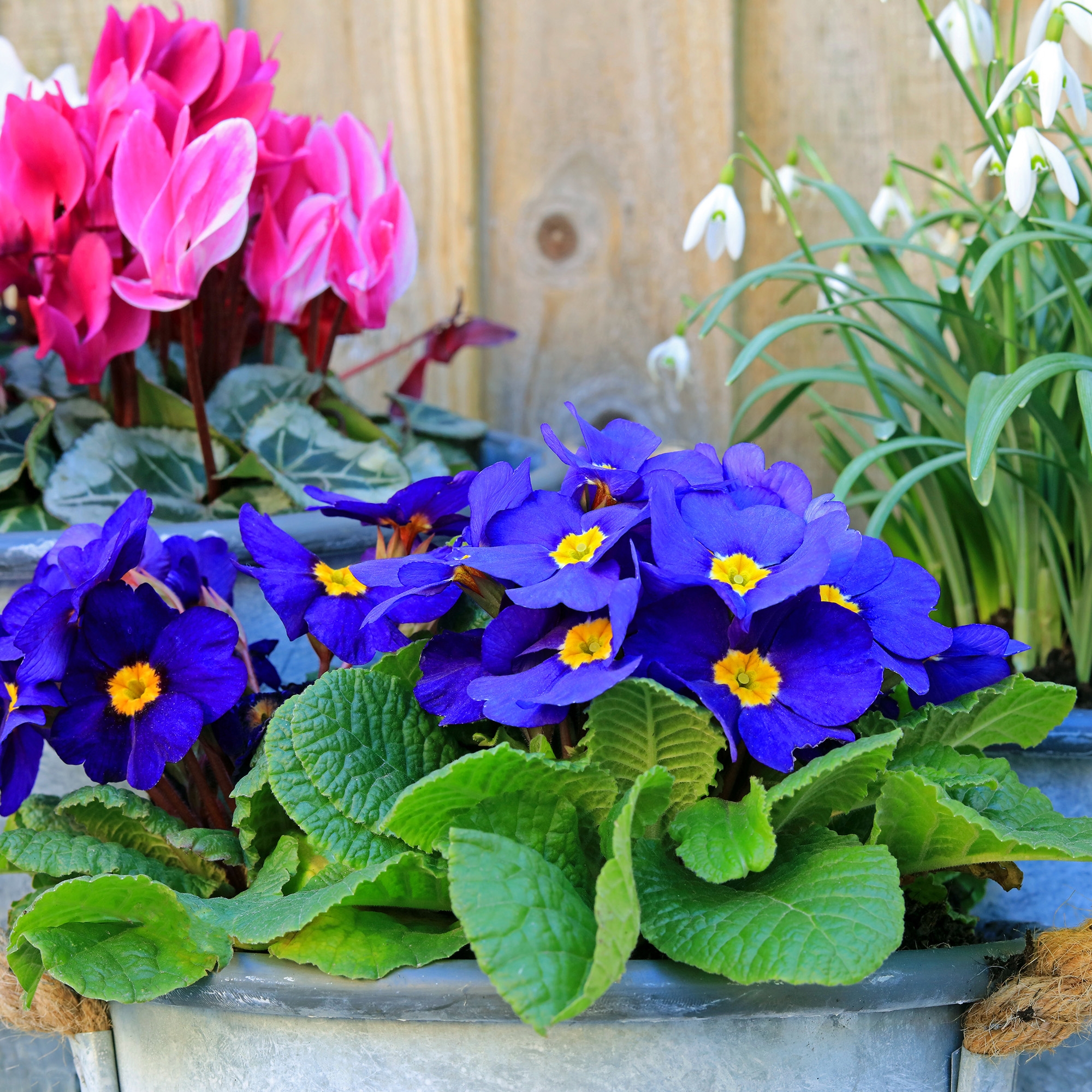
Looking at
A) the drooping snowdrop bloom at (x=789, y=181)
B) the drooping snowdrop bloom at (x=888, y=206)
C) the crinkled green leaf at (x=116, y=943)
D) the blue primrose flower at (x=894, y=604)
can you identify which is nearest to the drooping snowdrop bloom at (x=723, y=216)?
the drooping snowdrop bloom at (x=789, y=181)

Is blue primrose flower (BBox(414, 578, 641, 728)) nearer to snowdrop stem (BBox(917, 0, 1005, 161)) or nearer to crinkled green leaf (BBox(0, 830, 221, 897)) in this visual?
crinkled green leaf (BBox(0, 830, 221, 897))

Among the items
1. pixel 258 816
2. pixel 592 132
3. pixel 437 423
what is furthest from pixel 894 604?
pixel 592 132

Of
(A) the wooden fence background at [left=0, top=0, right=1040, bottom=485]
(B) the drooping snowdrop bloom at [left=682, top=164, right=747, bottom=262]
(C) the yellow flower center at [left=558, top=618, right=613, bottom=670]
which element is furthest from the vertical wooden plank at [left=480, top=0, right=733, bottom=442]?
(C) the yellow flower center at [left=558, top=618, right=613, bottom=670]

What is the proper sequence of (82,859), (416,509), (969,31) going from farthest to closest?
1. (969,31)
2. (416,509)
3. (82,859)

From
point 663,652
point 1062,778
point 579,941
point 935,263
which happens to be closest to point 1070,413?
point 1062,778

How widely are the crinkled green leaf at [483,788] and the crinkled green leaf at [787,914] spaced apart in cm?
4

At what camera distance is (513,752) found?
509 mm

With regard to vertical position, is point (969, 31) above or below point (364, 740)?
above

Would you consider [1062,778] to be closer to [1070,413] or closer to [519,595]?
[1070,413]

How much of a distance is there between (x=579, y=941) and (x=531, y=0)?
1.19 m

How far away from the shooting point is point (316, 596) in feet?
2.17

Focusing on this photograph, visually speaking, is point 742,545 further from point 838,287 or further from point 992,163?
point 838,287

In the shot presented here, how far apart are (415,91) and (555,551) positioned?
0.98 meters

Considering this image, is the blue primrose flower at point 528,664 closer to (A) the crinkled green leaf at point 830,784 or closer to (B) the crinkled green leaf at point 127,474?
(A) the crinkled green leaf at point 830,784
